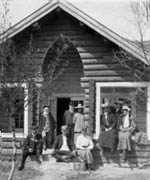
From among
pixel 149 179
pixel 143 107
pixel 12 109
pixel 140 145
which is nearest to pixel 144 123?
pixel 143 107

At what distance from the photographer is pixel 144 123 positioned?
17.1 metres

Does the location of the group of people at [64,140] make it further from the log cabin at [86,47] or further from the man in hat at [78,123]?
the log cabin at [86,47]

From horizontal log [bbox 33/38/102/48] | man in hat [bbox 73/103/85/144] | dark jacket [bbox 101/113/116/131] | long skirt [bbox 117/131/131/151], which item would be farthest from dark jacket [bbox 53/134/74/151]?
horizontal log [bbox 33/38/102/48]

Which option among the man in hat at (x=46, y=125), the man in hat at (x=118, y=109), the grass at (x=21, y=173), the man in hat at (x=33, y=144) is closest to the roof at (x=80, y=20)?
the man in hat at (x=118, y=109)

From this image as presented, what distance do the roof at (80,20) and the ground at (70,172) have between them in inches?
137

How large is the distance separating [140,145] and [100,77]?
2.63 m

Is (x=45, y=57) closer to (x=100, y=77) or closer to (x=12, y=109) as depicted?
(x=100, y=77)

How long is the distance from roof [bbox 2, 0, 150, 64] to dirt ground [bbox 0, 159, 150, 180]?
3479 mm

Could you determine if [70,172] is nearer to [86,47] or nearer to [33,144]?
[33,144]

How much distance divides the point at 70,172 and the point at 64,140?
1179 mm

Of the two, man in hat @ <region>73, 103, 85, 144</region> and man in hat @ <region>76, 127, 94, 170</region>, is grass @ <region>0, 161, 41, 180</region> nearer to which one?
man in hat @ <region>76, 127, 94, 170</region>

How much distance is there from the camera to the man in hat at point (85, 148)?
13.7 meters

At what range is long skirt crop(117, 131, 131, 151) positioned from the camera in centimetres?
Result: 1392

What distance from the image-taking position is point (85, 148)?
1391 cm
